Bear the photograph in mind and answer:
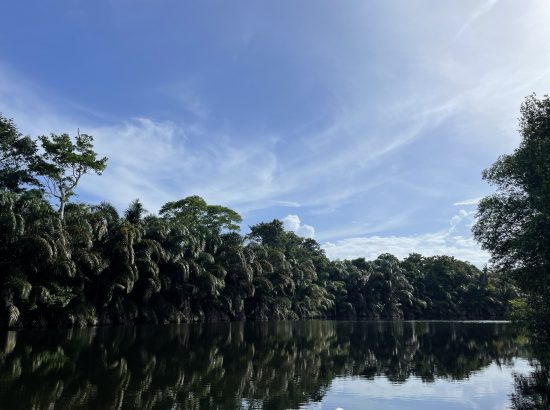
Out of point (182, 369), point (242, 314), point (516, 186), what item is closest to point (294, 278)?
point (242, 314)

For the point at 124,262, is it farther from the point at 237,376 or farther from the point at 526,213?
the point at 526,213

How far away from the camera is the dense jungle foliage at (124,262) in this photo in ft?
101

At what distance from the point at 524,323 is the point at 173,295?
36.0 metres

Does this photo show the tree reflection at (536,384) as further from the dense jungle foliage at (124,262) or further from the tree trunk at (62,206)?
the tree trunk at (62,206)

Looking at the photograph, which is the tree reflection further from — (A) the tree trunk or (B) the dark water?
(A) the tree trunk

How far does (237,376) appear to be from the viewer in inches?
588

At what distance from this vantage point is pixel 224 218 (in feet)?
215

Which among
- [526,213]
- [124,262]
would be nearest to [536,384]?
[526,213]

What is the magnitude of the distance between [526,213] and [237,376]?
51.1 feet

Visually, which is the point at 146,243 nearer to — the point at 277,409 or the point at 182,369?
the point at 182,369

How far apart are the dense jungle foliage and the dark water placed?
24.4 feet

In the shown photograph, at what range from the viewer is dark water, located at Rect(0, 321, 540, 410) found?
11.2 m

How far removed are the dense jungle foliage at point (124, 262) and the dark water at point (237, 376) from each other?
7428 mm

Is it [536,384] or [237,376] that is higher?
[536,384]
